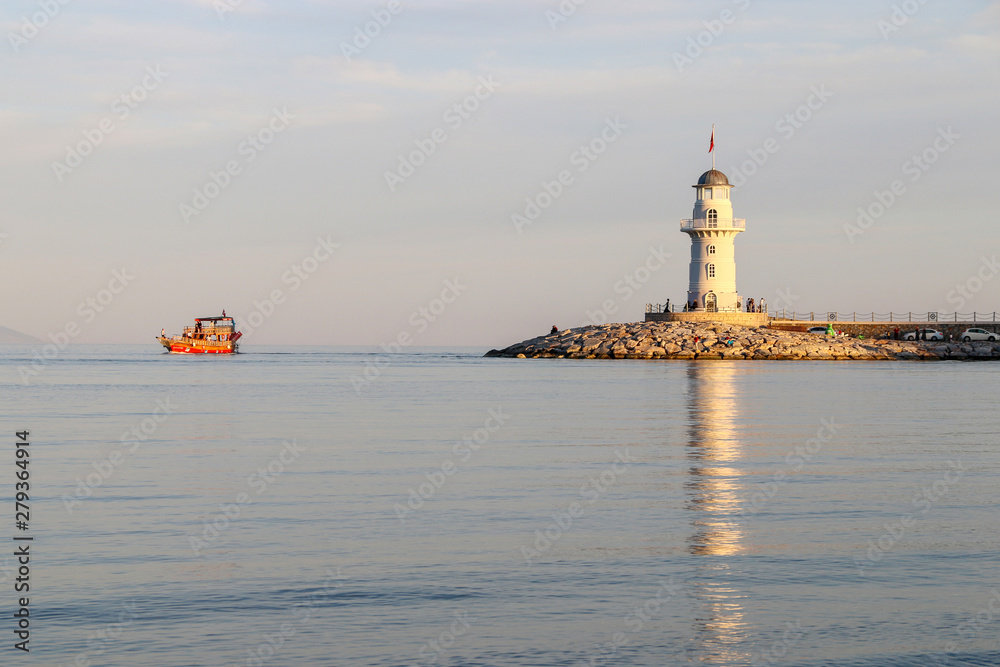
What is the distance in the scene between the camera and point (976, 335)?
101 meters

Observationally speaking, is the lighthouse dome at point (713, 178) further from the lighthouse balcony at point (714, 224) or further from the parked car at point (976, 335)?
the parked car at point (976, 335)

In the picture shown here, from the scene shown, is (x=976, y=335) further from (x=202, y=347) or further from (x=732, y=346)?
(x=202, y=347)

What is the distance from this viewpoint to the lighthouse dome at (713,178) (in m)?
95.7

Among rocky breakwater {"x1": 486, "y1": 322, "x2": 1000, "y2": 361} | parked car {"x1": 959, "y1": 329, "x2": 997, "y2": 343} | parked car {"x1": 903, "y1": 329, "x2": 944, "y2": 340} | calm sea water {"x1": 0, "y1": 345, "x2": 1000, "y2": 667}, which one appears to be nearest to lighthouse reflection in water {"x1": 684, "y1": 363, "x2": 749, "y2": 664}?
calm sea water {"x1": 0, "y1": 345, "x2": 1000, "y2": 667}

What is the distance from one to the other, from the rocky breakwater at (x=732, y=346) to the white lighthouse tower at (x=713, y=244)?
8.64 feet

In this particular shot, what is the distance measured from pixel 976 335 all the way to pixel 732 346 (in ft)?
86.2

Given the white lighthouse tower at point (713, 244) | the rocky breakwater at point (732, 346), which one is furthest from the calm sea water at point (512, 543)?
the white lighthouse tower at point (713, 244)

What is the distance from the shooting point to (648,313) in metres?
103

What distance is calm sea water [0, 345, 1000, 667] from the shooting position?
11.2 m

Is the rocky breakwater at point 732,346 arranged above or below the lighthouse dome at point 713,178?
below

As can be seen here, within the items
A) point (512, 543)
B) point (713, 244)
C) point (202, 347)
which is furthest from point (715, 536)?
point (202, 347)

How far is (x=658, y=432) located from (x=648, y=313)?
71764 millimetres

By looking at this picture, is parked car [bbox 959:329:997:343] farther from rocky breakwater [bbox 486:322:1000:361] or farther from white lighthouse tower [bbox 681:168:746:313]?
white lighthouse tower [bbox 681:168:746:313]

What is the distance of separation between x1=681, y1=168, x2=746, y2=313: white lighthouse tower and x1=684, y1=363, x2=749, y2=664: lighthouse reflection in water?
194 feet
